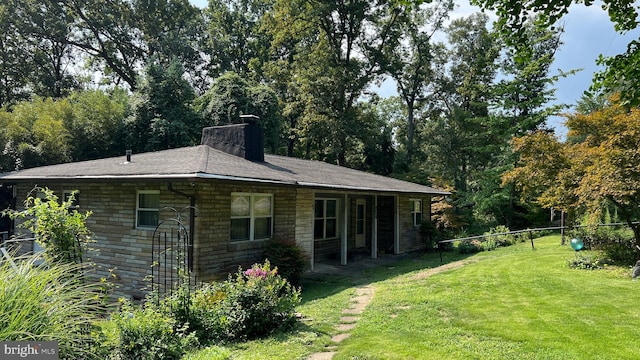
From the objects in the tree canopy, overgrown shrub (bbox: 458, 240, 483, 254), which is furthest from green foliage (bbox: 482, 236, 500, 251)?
the tree canopy

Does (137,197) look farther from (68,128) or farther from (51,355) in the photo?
(68,128)

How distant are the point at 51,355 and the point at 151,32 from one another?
31406 millimetres

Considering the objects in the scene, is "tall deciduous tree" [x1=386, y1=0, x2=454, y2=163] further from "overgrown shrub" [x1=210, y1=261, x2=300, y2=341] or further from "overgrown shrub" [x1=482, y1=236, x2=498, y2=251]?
"overgrown shrub" [x1=210, y1=261, x2=300, y2=341]

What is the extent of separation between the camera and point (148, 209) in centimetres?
926

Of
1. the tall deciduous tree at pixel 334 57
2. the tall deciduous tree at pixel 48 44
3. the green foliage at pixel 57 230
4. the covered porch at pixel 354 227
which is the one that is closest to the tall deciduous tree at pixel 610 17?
the green foliage at pixel 57 230

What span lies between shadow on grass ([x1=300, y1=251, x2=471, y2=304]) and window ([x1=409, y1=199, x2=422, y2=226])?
2.35 meters

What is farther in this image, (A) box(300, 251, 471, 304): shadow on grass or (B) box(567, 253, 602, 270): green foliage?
(B) box(567, 253, 602, 270): green foliage

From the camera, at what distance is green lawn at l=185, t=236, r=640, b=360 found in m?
5.02

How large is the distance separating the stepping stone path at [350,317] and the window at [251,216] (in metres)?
2.92

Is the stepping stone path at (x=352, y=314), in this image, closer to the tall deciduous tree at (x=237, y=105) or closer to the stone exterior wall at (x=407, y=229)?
the stone exterior wall at (x=407, y=229)

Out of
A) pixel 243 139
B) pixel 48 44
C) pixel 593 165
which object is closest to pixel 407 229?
pixel 593 165

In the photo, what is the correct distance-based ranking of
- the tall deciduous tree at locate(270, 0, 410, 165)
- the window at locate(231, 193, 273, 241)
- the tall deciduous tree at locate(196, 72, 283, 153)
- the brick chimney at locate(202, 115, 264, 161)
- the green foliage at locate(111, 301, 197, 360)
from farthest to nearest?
the tall deciduous tree at locate(270, 0, 410, 165) → the tall deciduous tree at locate(196, 72, 283, 153) → the brick chimney at locate(202, 115, 264, 161) → the window at locate(231, 193, 273, 241) → the green foliage at locate(111, 301, 197, 360)

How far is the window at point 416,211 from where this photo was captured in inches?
710

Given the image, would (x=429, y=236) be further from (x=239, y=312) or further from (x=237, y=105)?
(x=239, y=312)
